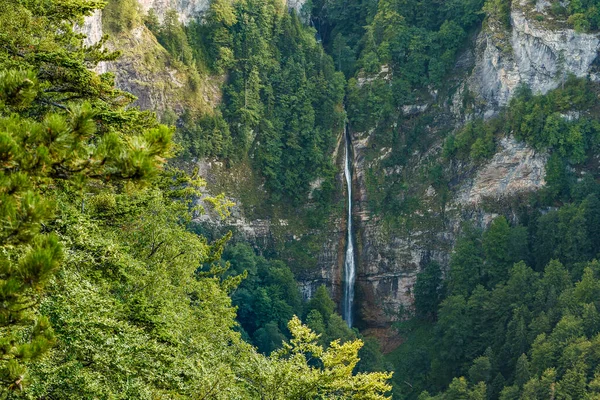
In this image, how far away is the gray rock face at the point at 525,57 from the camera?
54.9 metres

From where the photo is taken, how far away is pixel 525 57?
188 ft

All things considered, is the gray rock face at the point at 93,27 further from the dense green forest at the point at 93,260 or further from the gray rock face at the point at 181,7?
the dense green forest at the point at 93,260

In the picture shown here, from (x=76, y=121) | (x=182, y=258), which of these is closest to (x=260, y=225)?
(x=182, y=258)

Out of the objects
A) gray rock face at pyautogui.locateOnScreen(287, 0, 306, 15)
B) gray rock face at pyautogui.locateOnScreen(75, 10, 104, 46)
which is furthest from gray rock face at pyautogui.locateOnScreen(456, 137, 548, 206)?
gray rock face at pyautogui.locateOnScreen(75, 10, 104, 46)

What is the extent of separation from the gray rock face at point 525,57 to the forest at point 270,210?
2.76ft

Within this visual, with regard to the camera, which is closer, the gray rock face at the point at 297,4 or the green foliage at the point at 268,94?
the green foliage at the point at 268,94

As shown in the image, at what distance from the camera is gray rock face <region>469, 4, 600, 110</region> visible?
5488 centimetres

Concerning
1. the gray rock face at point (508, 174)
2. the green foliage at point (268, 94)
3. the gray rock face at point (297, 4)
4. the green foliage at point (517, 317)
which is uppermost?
the gray rock face at point (297, 4)

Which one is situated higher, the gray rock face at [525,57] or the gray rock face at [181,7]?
the gray rock face at [181,7]

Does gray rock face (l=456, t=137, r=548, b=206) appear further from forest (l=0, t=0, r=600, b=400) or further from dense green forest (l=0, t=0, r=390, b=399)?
dense green forest (l=0, t=0, r=390, b=399)

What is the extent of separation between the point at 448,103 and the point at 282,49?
533 inches

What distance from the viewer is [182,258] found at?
21844 millimetres

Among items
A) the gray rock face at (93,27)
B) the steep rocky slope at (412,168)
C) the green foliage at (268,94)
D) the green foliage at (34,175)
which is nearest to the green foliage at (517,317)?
the steep rocky slope at (412,168)

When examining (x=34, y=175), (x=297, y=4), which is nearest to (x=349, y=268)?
(x=297, y=4)
